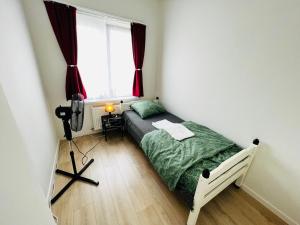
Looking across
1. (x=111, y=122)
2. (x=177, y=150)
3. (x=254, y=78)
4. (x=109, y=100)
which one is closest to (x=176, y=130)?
(x=177, y=150)

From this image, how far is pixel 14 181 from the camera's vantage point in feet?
1.79

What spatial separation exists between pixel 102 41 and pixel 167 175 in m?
2.41

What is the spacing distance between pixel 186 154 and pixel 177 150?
0.12m

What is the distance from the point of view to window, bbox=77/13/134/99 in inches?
90.6

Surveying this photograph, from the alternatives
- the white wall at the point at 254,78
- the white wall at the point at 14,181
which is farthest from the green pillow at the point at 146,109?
the white wall at the point at 14,181

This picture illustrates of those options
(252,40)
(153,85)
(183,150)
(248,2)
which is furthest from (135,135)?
(248,2)

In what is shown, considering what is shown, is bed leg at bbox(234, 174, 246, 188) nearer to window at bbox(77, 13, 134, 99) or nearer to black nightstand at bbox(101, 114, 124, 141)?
black nightstand at bbox(101, 114, 124, 141)

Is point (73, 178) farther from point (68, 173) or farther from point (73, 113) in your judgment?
point (73, 113)

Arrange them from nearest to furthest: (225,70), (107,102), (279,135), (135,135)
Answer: (279,135)
(225,70)
(135,135)
(107,102)

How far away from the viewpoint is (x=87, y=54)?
7.78 ft

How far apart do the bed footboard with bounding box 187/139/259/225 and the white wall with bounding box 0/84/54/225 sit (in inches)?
43.0

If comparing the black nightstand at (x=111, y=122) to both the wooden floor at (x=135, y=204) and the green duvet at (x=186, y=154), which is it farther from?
the green duvet at (x=186, y=154)

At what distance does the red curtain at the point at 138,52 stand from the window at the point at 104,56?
0.10 m

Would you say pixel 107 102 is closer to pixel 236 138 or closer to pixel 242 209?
pixel 236 138
